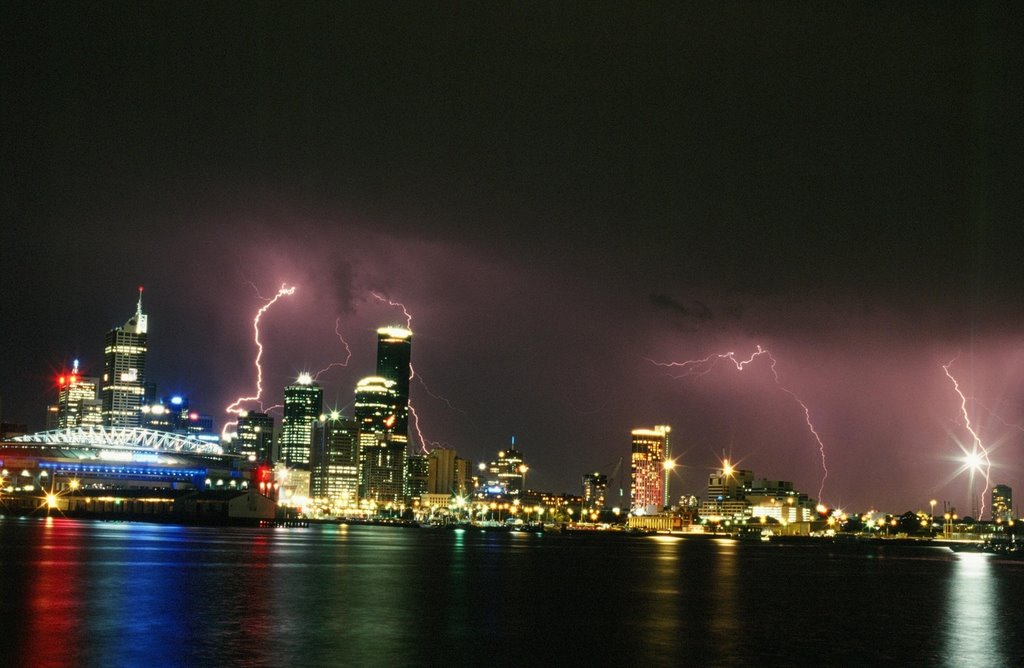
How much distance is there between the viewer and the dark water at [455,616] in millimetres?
35188

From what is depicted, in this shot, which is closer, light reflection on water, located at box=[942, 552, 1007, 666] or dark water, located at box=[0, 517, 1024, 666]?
dark water, located at box=[0, 517, 1024, 666]

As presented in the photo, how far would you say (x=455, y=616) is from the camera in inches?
1857

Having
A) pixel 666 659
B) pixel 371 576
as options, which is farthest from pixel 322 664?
pixel 371 576

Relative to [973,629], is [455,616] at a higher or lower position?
higher

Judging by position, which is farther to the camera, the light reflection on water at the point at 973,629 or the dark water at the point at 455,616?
the light reflection on water at the point at 973,629

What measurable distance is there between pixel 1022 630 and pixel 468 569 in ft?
140

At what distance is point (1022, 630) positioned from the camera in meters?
49.9

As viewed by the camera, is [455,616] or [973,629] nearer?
[455,616]

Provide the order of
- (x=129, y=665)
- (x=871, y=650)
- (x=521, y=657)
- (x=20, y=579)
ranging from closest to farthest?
(x=129, y=665), (x=521, y=657), (x=871, y=650), (x=20, y=579)

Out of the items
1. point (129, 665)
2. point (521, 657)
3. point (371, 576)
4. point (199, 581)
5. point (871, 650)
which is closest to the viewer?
point (129, 665)

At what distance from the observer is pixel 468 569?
8369 cm

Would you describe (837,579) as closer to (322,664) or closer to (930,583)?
(930,583)

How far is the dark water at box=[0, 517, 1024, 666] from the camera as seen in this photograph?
115 feet

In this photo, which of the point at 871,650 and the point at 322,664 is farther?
the point at 871,650
